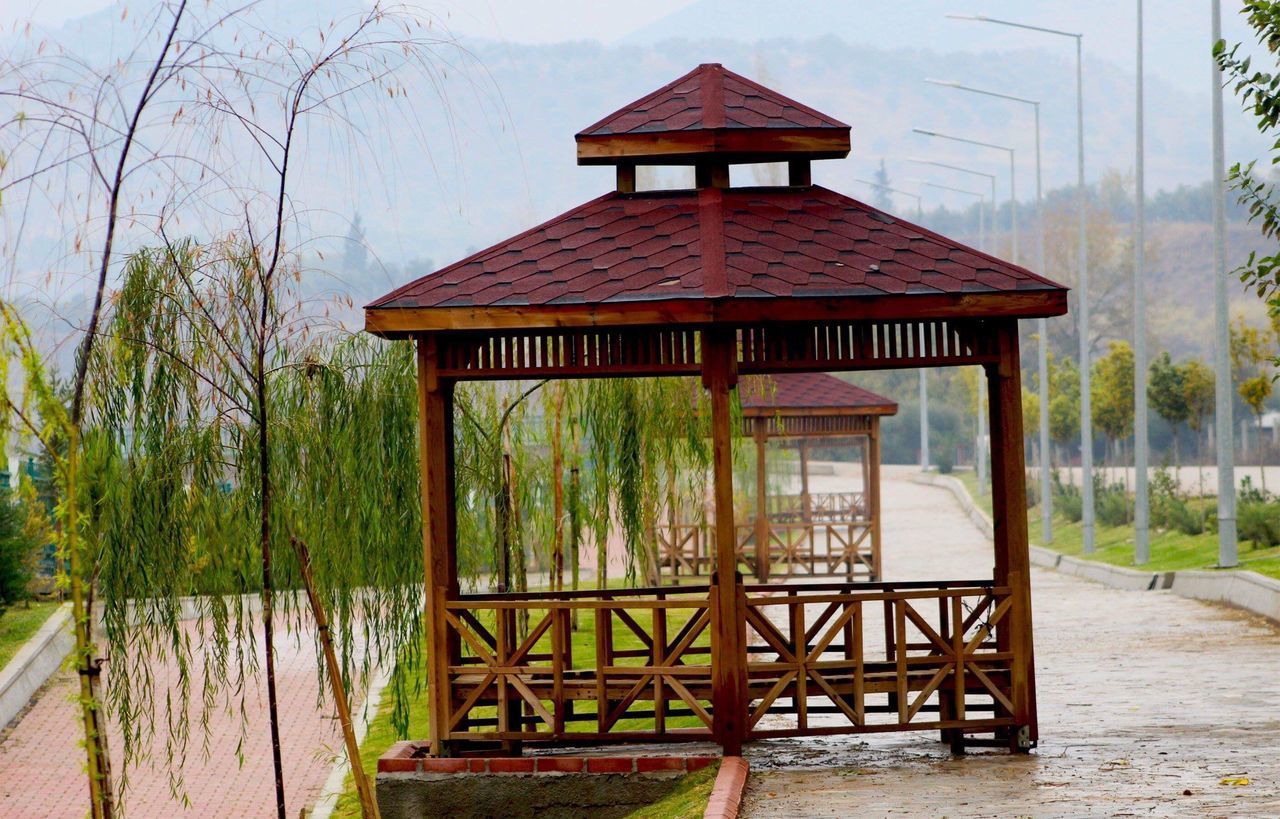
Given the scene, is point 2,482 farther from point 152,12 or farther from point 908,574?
point 152,12

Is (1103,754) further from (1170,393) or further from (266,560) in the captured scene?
(1170,393)

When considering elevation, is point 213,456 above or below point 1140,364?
below

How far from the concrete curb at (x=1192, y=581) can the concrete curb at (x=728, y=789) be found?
38.4 ft

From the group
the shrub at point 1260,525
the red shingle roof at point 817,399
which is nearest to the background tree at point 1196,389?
the shrub at point 1260,525

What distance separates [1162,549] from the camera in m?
31.0

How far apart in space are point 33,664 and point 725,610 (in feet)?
47.2

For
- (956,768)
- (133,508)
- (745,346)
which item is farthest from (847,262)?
(133,508)

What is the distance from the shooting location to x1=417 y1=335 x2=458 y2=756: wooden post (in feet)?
33.2

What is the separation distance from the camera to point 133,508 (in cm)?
1046

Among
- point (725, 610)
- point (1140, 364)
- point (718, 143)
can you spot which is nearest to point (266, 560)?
point (725, 610)

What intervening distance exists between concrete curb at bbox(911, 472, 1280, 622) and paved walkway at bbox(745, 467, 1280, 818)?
76.5 inches

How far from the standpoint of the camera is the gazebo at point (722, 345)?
32.1 ft

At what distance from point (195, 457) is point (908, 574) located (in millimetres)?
24424

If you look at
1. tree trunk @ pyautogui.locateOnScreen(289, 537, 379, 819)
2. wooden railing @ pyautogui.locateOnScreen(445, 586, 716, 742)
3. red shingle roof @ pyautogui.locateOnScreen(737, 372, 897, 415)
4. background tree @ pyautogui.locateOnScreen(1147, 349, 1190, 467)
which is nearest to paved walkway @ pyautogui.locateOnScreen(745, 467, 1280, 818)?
wooden railing @ pyautogui.locateOnScreen(445, 586, 716, 742)
